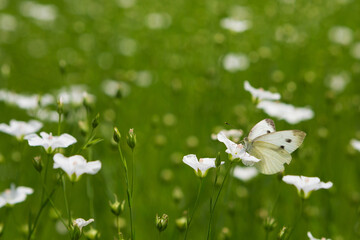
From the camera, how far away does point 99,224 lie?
8.11 feet

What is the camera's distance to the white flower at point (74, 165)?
136 centimetres

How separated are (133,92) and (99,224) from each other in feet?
6.15

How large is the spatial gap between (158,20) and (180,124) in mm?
2334

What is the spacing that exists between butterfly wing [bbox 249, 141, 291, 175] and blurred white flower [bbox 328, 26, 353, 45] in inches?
121

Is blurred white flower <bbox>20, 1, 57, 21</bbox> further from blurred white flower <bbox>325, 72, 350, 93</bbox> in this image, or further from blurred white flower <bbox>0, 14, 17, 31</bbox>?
blurred white flower <bbox>325, 72, 350, 93</bbox>

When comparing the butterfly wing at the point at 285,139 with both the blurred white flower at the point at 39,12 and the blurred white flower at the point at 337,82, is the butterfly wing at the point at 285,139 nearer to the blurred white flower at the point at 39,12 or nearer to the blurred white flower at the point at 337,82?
the blurred white flower at the point at 337,82

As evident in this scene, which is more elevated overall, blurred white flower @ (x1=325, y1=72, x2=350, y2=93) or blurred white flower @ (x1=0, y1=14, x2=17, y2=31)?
blurred white flower @ (x1=325, y1=72, x2=350, y2=93)

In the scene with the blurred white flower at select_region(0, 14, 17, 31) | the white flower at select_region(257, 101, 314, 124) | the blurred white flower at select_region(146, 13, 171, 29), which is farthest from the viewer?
the blurred white flower at select_region(0, 14, 17, 31)

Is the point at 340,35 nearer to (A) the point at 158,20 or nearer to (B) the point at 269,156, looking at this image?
(A) the point at 158,20

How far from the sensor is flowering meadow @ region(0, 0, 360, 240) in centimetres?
166

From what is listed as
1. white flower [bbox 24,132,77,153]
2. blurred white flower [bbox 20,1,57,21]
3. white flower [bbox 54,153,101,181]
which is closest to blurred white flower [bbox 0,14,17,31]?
blurred white flower [bbox 20,1,57,21]

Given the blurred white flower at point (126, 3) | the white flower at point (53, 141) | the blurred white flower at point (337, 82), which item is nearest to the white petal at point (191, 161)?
the white flower at point (53, 141)

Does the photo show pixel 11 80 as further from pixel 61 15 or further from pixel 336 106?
pixel 336 106

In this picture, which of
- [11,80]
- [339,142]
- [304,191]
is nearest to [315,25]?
[339,142]
